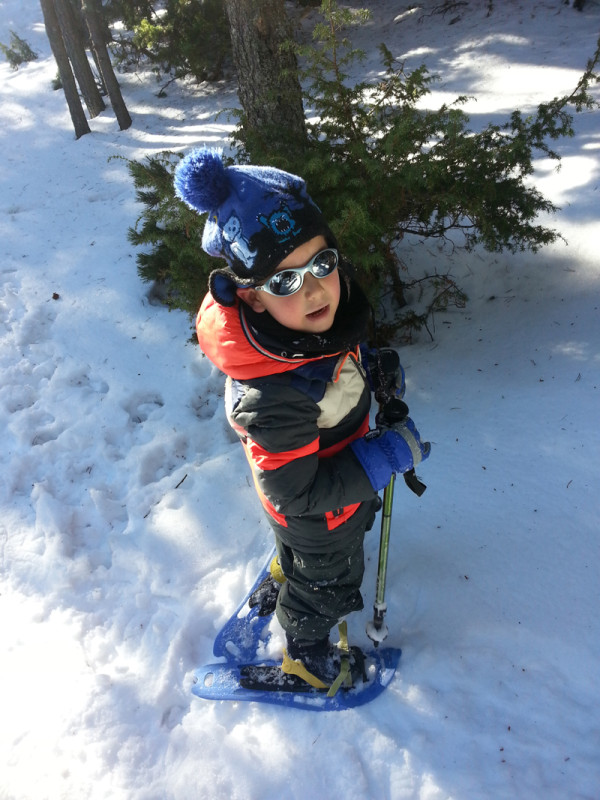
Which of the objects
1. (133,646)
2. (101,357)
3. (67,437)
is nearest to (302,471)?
(133,646)

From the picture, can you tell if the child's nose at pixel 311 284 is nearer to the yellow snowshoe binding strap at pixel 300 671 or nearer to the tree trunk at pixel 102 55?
the yellow snowshoe binding strap at pixel 300 671

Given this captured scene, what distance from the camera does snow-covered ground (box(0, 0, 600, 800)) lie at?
218 centimetres

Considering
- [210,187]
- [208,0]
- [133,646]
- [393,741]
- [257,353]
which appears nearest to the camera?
[210,187]

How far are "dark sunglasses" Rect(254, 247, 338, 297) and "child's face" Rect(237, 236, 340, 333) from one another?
2cm

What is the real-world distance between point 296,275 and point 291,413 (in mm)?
466

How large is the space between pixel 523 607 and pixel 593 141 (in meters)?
4.95

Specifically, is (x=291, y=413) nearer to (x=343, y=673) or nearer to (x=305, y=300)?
(x=305, y=300)

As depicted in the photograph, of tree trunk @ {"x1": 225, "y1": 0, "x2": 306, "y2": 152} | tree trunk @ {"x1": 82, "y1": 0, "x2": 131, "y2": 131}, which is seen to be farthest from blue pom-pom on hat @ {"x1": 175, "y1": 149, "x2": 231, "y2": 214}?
tree trunk @ {"x1": 82, "y1": 0, "x2": 131, "y2": 131}

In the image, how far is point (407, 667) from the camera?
241cm

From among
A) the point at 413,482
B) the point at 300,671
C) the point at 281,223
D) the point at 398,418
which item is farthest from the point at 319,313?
the point at 300,671

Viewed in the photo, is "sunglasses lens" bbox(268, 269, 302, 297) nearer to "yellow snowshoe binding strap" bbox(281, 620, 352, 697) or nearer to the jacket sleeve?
the jacket sleeve

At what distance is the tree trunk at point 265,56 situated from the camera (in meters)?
3.78

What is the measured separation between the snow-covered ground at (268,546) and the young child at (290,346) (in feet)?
3.34

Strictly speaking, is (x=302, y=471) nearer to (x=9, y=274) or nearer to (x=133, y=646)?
(x=133, y=646)
